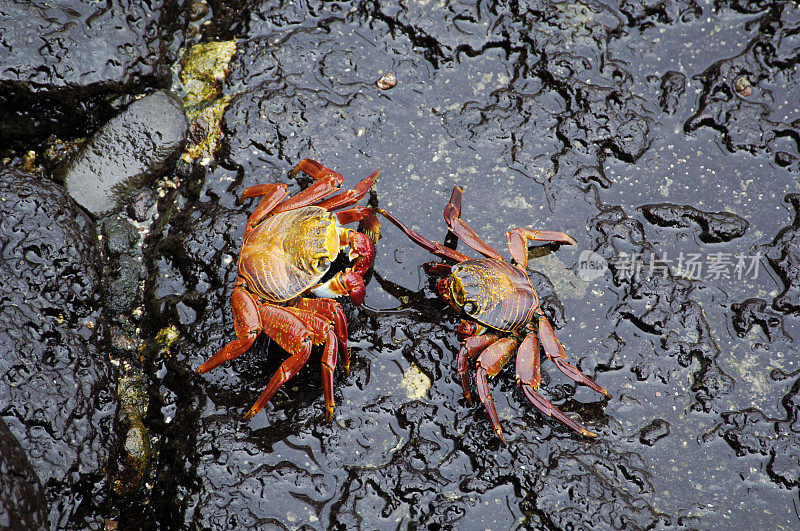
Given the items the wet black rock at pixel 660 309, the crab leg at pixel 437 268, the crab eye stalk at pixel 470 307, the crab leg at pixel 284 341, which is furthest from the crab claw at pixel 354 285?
the wet black rock at pixel 660 309

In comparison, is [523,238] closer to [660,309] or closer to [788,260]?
[660,309]

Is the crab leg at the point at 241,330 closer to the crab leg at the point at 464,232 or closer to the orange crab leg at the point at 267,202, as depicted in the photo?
the orange crab leg at the point at 267,202

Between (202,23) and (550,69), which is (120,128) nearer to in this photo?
(202,23)

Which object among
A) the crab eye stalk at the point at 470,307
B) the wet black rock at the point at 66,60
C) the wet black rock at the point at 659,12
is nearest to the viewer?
the crab eye stalk at the point at 470,307

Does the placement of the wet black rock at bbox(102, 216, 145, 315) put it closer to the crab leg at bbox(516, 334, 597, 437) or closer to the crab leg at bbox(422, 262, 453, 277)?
the crab leg at bbox(422, 262, 453, 277)

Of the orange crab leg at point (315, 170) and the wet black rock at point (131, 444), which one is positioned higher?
the orange crab leg at point (315, 170)
